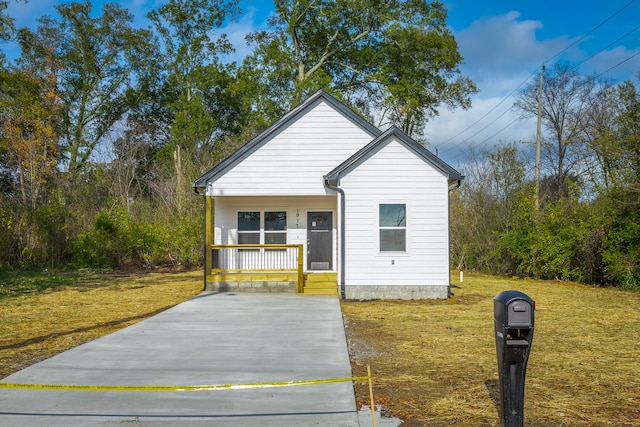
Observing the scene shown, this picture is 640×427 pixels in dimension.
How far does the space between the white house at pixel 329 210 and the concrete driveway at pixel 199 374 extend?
421cm

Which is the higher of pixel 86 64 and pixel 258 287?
pixel 86 64

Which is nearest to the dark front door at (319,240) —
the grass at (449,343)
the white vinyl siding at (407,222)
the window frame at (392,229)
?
the white vinyl siding at (407,222)

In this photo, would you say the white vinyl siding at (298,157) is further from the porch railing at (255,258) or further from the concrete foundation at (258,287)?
the concrete foundation at (258,287)

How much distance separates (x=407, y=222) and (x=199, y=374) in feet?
30.5

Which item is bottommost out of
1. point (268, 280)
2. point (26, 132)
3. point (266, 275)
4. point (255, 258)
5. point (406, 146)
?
point (268, 280)

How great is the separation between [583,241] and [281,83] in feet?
70.2

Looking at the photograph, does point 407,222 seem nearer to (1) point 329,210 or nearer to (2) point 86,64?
(1) point 329,210

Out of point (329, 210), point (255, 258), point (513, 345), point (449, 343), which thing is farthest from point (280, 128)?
point (513, 345)

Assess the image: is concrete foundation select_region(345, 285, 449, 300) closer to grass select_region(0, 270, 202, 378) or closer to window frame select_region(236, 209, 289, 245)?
window frame select_region(236, 209, 289, 245)

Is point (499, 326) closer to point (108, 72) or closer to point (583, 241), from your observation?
point (583, 241)

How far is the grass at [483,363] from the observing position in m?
5.38

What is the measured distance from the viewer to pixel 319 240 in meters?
18.5

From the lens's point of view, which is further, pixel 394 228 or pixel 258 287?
pixel 258 287

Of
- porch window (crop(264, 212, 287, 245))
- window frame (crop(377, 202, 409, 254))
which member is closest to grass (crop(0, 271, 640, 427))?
window frame (crop(377, 202, 409, 254))
